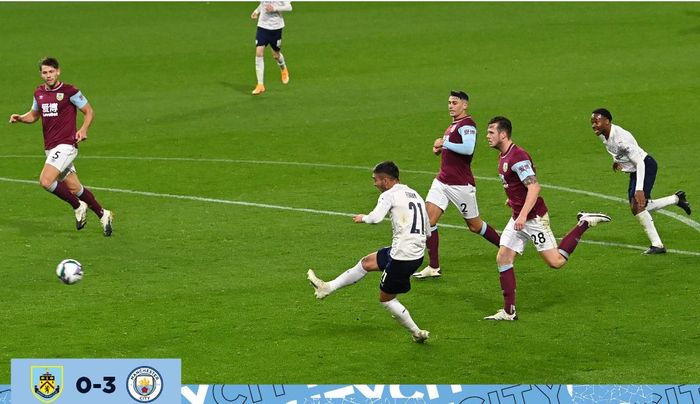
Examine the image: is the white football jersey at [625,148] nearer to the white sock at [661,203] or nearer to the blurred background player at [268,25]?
the white sock at [661,203]

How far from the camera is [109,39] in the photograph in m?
37.1

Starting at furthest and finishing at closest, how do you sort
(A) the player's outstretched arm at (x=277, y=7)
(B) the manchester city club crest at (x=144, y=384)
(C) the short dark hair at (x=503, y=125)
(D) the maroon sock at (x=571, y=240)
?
(A) the player's outstretched arm at (x=277, y=7) → (D) the maroon sock at (x=571, y=240) → (C) the short dark hair at (x=503, y=125) → (B) the manchester city club crest at (x=144, y=384)

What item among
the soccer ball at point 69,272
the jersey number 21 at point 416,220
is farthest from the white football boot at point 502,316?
the soccer ball at point 69,272

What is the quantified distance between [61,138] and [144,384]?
8.30 m

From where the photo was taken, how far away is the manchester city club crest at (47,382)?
12.1 m

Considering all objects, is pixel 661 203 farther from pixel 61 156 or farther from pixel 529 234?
pixel 61 156

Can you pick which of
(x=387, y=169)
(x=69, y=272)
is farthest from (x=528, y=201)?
(x=69, y=272)

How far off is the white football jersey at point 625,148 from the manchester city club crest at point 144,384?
7982 mm

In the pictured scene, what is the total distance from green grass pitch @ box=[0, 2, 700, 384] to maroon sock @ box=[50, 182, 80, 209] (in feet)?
1.62

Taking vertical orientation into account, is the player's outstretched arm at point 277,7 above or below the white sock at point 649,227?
above

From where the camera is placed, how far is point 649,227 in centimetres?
1825

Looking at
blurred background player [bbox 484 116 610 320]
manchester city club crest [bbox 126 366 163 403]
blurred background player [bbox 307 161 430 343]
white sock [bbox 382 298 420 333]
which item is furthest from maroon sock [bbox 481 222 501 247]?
manchester city club crest [bbox 126 366 163 403]

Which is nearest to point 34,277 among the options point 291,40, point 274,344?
point 274,344

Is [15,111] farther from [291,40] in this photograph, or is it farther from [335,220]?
[335,220]
